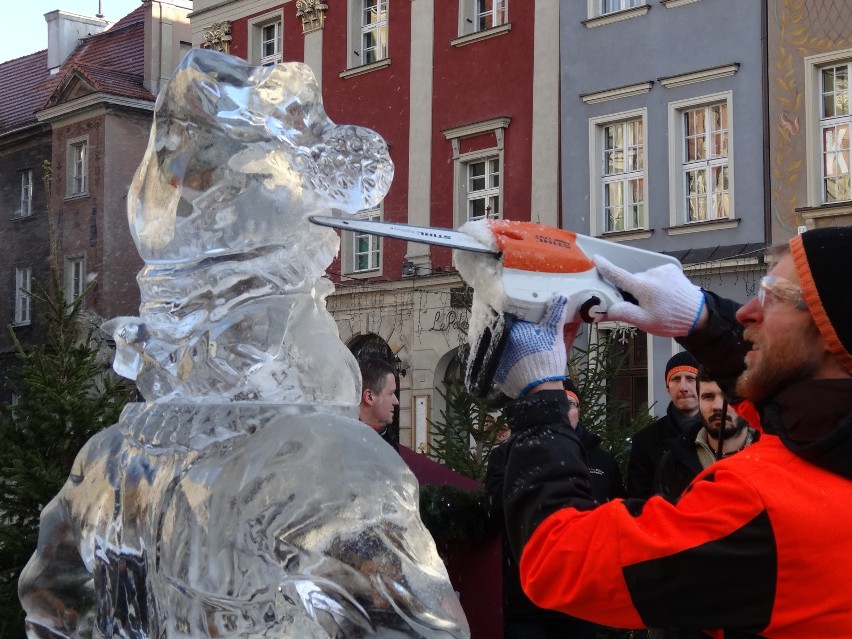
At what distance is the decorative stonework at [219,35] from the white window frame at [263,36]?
511 mm

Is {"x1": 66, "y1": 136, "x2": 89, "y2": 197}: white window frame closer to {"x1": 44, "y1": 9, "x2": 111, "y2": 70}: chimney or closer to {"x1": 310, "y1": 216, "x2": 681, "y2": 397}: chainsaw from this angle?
{"x1": 44, "y1": 9, "x2": 111, "y2": 70}: chimney

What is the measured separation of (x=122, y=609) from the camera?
1.95 m

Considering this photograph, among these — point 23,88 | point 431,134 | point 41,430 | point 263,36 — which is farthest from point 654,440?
point 23,88

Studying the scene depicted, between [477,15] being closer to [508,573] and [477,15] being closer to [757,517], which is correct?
[508,573]

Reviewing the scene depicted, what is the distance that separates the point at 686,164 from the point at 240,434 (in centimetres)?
1557

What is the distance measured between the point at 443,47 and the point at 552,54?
7.31 feet

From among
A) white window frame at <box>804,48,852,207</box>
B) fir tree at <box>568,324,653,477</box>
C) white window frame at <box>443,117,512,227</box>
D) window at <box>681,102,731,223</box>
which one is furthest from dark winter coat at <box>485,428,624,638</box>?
white window frame at <box>443,117,512,227</box>

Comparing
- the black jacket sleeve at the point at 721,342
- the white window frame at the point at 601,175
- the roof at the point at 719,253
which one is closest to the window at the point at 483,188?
the white window frame at the point at 601,175

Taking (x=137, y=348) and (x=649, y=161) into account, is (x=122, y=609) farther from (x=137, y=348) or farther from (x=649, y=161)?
(x=649, y=161)

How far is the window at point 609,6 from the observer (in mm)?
17609

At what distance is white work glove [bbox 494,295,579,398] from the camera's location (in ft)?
7.74

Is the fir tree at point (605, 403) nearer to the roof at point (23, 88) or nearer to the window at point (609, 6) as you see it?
the window at point (609, 6)

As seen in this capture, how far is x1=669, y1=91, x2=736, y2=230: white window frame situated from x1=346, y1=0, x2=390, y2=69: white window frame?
5.88 m

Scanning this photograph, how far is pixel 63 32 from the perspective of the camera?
3080 cm
